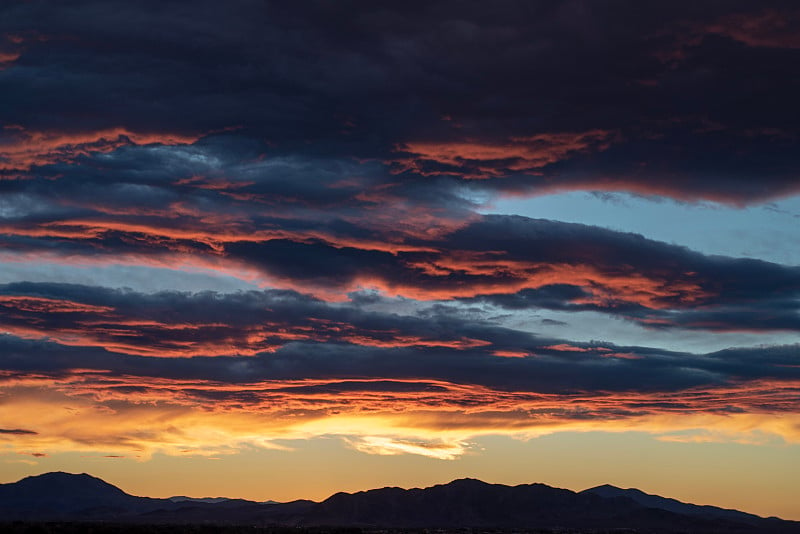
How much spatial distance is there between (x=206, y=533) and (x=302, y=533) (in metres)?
21.3

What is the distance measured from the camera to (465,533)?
165 m

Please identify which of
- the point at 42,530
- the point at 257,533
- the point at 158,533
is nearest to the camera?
the point at 42,530

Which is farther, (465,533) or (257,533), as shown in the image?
(465,533)

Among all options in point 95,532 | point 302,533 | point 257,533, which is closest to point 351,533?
point 302,533

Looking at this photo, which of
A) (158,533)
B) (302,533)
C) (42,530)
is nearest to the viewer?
(42,530)

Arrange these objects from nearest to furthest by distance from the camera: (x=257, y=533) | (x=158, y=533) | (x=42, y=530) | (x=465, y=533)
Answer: (x=42, y=530), (x=158, y=533), (x=257, y=533), (x=465, y=533)

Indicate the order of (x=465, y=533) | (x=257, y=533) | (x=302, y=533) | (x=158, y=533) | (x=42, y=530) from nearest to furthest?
(x=42, y=530) → (x=158, y=533) → (x=257, y=533) → (x=302, y=533) → (x=465, y=533)

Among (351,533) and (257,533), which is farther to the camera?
(351,533)

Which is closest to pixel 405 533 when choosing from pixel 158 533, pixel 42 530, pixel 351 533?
pixel 351 533

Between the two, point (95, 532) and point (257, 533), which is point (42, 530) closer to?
point (95, 532)

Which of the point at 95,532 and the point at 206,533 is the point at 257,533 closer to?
the point at 206,533

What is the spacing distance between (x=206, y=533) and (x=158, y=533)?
6942 mm

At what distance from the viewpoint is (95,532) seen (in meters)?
100

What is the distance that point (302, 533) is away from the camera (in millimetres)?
127625
